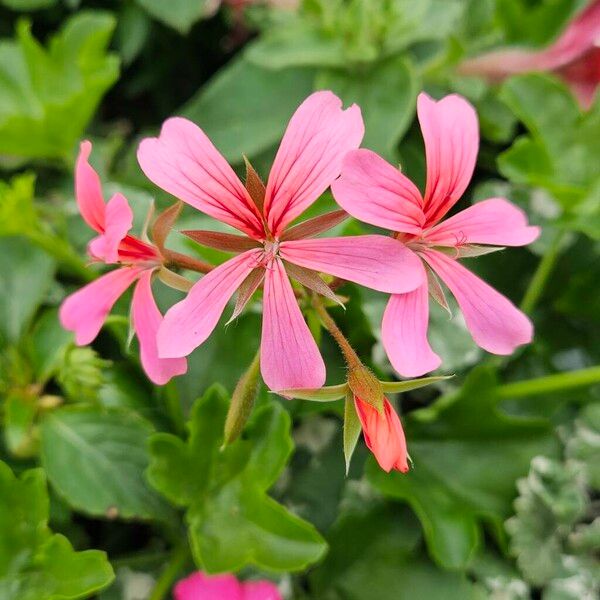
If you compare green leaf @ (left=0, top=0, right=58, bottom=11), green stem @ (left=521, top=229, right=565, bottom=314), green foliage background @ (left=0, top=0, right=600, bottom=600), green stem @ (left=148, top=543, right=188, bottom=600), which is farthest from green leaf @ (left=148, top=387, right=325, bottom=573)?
green leaf @ (left=0, top=0, right=58, bottom=11)

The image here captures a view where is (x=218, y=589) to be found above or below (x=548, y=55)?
below

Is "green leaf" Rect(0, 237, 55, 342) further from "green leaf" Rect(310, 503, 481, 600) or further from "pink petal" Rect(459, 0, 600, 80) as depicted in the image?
"pink petal" Rect(459, 0, 600, 80)

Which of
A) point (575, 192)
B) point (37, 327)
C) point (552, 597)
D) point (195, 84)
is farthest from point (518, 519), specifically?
point (195, 84)

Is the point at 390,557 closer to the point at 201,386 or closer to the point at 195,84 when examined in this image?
the point at 201,386

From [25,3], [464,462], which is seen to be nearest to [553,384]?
[464,462]

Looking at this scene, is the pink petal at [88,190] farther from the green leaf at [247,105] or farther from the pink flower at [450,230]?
the green leaf at [247,105]

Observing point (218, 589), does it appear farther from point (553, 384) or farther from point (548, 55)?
point (548, 55)

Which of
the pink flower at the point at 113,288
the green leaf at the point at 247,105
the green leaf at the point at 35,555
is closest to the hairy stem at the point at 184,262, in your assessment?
the pink flower at the point at 113,288
